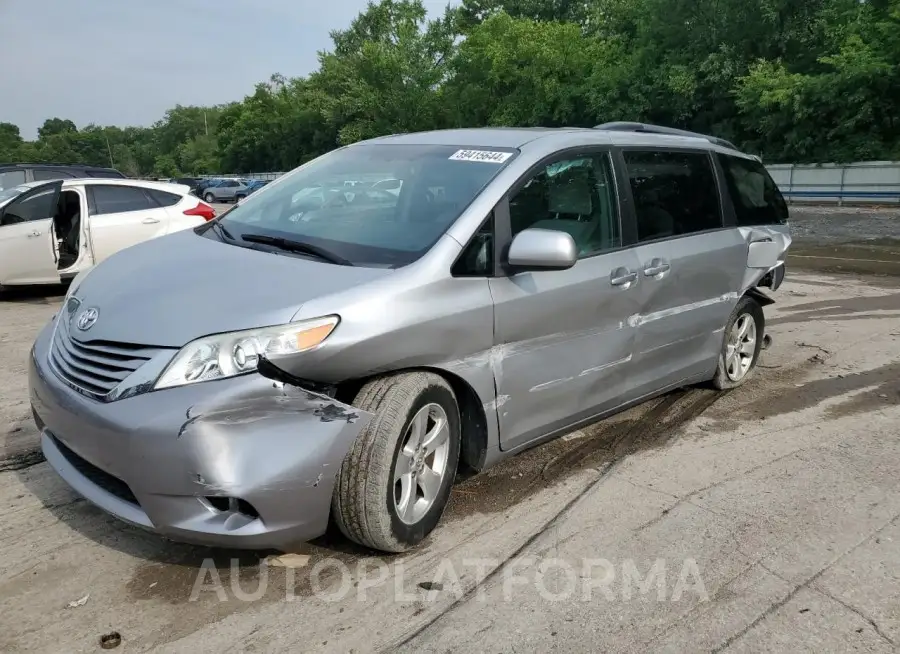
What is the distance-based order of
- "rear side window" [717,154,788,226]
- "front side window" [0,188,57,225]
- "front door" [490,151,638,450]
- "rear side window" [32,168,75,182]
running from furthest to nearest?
"rear side window" [32,168,75,182] < "front side window" [0,188,57,225] < "rear side window" [717,154,788,226] < "front door" [490,151,638,450]

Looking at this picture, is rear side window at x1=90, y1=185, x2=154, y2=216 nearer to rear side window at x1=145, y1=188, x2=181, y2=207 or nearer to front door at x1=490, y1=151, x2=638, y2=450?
rear side window at x1=145, y1=188, x2=181, y2=207

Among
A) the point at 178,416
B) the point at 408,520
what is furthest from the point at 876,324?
the point at 178,416

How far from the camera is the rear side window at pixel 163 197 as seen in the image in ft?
33.4

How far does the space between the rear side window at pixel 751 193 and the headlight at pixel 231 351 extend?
11.5ft

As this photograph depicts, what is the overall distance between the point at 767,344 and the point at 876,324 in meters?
1.70

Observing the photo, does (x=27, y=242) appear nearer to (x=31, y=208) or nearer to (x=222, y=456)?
(x=31, y=208)

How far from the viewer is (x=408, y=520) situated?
3.12 m

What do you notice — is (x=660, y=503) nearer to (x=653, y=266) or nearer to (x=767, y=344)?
(x=653, y=266)

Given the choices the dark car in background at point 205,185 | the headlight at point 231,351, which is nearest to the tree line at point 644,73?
the dark car in background at point 205,185

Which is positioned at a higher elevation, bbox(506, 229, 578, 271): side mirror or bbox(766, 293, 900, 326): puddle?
bbox(506, 229, 578, 271): side mirror

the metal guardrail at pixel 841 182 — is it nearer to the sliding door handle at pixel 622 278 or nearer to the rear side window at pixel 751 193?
the rear side window at pixel 751 193

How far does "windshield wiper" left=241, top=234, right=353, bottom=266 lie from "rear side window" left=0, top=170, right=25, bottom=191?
12560 mm

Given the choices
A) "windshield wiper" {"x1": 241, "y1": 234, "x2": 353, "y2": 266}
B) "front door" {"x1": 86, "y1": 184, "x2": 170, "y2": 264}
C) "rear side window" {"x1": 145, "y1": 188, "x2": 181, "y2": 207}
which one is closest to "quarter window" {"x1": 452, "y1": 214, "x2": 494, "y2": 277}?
"windshield wiper" {"x1": 241, "y1": 234, "x2": 353, "y2": 266}

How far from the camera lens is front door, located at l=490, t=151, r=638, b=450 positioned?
11.3 ft
